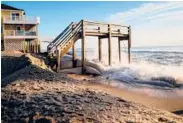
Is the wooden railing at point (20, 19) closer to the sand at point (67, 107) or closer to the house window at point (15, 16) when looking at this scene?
the house window at point (15, 16)

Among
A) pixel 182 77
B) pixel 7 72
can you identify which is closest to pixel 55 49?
pixel 7 72

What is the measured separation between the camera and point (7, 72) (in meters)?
15.7

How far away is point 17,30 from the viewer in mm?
34656

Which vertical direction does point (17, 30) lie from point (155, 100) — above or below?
above

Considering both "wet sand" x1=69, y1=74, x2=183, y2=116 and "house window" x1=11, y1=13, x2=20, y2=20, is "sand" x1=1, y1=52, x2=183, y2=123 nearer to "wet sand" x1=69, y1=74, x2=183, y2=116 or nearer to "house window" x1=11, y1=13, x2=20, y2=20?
"wet sand" x1=69, y1=74, x2=183, y2=116

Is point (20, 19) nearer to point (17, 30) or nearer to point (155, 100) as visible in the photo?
point (17, 30)

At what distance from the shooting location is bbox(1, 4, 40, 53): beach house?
34.2 metres

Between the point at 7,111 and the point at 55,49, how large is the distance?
12254mm

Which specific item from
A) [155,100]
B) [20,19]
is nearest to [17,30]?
[20,19]

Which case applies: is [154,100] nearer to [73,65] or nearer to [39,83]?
[39,83]

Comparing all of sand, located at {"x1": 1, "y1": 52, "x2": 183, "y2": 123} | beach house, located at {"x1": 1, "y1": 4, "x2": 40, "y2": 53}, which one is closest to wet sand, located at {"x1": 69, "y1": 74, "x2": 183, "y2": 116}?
sand, located at {"x1": 1, "y1": 52, "x2": 183, "y2": 123}

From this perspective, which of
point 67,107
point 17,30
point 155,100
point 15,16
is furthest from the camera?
point 15,16

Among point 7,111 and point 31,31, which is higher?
point 31,31

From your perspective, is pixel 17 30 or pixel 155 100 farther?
pixel 17 30
